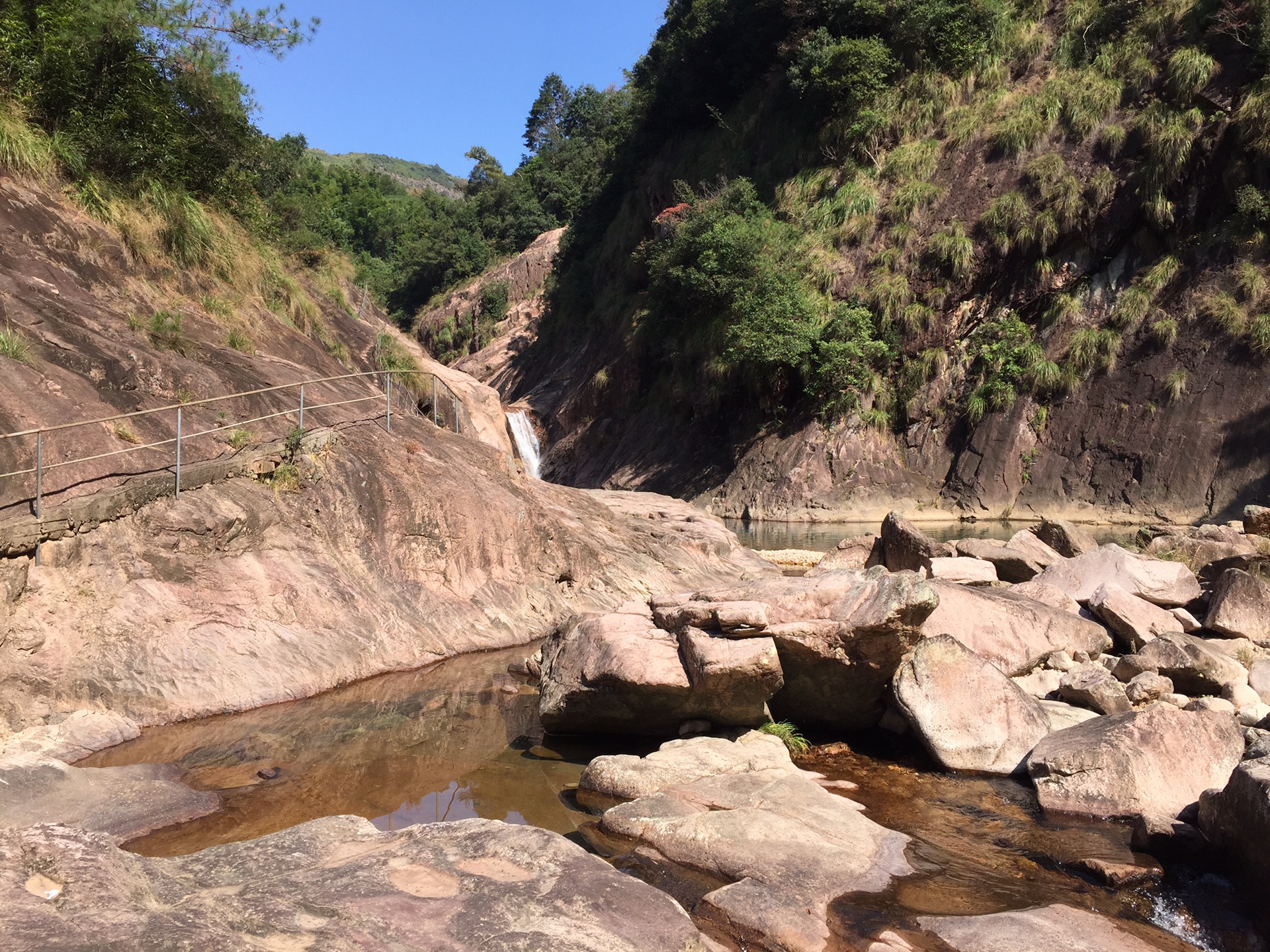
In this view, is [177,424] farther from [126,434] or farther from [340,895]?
[340,895]

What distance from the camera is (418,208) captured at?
80.6 meters

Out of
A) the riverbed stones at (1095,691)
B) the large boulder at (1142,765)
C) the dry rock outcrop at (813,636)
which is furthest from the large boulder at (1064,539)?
the large boulder at (1142,765)

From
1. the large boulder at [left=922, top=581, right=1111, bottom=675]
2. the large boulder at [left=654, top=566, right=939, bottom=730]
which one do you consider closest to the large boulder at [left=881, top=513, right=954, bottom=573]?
the large boulder at [left=922, top=581, right=1111, bottom=675]

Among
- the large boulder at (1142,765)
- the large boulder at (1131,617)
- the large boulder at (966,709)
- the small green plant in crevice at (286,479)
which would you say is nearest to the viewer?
the large boulder at (1142,765)

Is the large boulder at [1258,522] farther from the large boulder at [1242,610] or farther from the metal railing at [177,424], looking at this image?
the metal railing at [177,424]

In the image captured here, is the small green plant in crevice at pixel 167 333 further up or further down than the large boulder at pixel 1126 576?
further up

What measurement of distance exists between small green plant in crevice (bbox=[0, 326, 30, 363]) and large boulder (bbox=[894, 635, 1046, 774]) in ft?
30.0

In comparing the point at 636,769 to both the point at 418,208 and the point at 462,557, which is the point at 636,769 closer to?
the point at 462,557

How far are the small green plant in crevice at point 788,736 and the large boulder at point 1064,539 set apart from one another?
9.34 meters

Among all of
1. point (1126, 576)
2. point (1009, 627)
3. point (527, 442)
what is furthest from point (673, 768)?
point (527, 442)

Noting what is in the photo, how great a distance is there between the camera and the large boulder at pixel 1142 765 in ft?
21.2

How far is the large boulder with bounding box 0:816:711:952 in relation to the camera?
3176 millimetres

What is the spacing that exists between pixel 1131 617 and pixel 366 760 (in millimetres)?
7896

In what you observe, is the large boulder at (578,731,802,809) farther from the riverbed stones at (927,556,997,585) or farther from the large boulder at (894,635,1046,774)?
the riverbed stones at (927,556,997,585)
